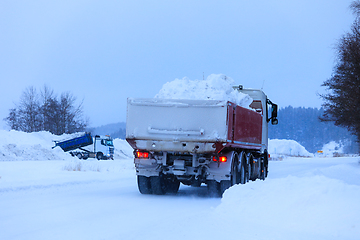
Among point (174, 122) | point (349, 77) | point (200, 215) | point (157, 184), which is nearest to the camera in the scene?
point (200, 215)

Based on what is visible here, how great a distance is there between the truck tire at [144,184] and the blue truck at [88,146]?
105 ft

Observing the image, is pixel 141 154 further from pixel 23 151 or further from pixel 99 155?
pixel 99 155

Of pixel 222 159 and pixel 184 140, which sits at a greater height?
pixel 184 140

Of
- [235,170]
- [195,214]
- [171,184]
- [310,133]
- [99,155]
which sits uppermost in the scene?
[310,133]

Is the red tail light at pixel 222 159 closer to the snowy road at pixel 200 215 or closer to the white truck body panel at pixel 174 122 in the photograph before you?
the white truck body panel at pixel 174 122

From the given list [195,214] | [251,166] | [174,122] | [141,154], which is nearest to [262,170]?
[251,166]

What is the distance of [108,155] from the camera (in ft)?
151

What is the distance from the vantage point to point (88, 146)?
4506cm

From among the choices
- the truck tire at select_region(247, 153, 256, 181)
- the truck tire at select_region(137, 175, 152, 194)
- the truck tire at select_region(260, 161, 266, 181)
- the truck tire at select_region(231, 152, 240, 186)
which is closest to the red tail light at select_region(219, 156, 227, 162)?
the truck tire at select_region(231, 152, 240, 186)

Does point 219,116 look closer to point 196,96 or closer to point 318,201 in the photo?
point 196,96

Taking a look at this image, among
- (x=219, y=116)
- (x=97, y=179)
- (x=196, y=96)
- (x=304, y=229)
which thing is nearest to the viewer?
(x=304, y=229)

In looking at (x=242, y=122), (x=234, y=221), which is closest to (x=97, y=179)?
(x=242, y=122)

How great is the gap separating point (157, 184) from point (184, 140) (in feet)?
5.46

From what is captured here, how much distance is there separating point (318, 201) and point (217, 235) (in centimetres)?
240
